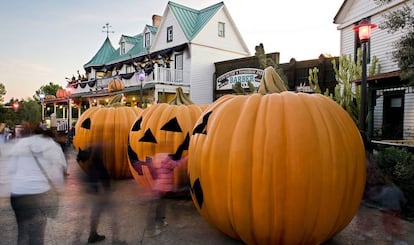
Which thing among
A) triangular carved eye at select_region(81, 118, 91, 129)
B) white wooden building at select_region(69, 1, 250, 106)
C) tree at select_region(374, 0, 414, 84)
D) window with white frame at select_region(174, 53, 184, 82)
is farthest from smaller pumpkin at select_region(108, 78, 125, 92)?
tree at select_region(374, 0, 414, 84)

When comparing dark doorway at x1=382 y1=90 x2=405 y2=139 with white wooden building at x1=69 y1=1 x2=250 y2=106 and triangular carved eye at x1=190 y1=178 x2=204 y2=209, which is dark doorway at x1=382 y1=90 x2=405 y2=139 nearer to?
Answer: triangular carved eye at x1=190 y1=178 x2=204 y2=209

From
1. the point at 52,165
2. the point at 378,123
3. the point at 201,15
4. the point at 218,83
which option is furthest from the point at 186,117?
the point at 201,15

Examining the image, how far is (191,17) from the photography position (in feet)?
74.7

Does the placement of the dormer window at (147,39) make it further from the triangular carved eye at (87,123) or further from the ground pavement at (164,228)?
the ground pavement at (164,228)

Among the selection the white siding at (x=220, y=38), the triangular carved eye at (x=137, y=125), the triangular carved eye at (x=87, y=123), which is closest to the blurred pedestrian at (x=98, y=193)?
the triangular carved eye at (x=137, y=125)

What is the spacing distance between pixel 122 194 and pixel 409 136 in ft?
Result: 30.6

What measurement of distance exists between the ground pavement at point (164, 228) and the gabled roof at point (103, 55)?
26143 millimetres

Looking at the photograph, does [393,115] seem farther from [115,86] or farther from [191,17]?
[191,17]

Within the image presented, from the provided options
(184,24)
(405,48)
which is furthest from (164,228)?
(184,24)

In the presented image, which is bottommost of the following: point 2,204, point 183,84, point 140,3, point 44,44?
point 2,204

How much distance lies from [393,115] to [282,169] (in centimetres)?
1073

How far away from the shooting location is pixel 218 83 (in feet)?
66.6

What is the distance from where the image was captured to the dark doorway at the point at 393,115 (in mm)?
Result: 11258

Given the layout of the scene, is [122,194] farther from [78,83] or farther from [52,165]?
[78,83]
